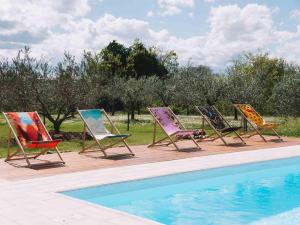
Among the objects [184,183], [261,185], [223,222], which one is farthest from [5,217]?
[261,185]

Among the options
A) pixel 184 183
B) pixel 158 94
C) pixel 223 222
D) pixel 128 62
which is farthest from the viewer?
pixel 128 62

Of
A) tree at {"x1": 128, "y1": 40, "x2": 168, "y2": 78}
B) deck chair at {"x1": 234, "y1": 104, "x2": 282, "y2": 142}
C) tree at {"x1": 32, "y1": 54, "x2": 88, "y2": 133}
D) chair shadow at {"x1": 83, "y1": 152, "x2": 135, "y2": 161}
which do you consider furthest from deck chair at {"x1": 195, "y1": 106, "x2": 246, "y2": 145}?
tree at {"x1": 128, "y1": 40, "x2": 168, "y2": 78}

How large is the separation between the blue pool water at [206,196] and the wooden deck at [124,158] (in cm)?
134

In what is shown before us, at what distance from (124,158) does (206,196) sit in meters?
2.71

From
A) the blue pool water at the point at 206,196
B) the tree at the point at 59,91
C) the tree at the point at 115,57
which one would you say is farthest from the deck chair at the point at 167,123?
the tree at the point at 115,57

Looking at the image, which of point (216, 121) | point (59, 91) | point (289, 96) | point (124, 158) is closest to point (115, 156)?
point (124, 158)

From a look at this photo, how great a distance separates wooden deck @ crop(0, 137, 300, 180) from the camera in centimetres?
791

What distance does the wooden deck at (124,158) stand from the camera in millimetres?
7910

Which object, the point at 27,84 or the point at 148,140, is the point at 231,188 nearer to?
the point at 148,140

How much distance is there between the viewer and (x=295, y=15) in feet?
48.4

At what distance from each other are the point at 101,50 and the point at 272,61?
680 inches

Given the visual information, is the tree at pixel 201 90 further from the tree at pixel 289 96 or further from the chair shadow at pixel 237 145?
the chair shadow at pixel 237 145

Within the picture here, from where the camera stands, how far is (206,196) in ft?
23.8

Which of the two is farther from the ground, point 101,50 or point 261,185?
point 101,50
